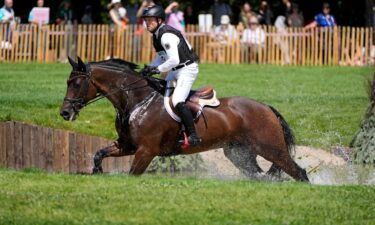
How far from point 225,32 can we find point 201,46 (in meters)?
0.86

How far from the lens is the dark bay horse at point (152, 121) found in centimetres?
1695

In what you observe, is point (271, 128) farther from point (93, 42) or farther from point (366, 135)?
point (93, 42)

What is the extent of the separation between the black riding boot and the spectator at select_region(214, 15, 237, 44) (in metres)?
18.6

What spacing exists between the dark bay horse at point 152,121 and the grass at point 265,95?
15.1ft

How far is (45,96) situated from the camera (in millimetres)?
25562

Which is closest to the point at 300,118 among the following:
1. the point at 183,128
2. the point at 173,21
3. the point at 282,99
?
the point at 282,99

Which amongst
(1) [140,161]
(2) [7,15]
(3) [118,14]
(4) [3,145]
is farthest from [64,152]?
(3) [118,14]

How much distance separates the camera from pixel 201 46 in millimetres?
35875

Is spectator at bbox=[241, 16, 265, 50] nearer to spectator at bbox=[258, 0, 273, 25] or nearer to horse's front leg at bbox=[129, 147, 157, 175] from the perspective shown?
spectator at bbox=[258, 0, 273, 25]

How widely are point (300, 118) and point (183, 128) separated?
759cm

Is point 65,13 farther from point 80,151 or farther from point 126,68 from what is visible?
point 126,68

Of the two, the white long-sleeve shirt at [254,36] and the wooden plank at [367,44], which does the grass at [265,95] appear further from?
the wooden plank at [367,44]

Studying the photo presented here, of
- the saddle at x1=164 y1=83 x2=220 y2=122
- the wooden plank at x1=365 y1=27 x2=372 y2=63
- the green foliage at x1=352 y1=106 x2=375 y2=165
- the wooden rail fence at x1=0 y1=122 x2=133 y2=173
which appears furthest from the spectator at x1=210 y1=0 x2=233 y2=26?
the saddle at x1=164 y1=83 x2=220 y2=122

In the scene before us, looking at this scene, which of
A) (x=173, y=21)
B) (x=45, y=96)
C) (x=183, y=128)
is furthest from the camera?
(x=173, y=21)
